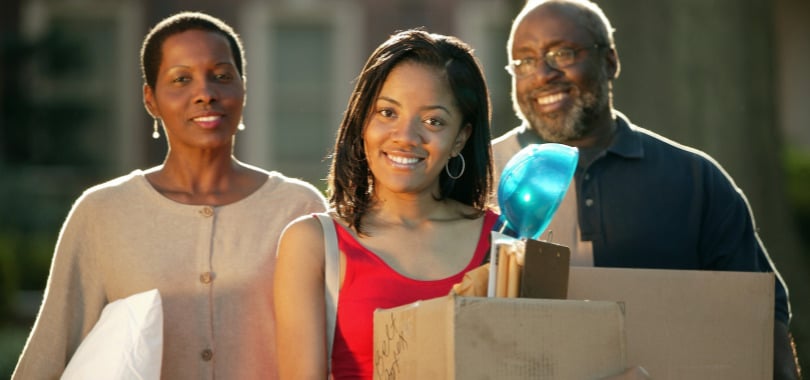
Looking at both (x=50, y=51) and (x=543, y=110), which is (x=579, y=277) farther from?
(x=50, y=51)

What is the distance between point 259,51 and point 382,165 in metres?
14.0

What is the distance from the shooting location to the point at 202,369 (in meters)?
3.71

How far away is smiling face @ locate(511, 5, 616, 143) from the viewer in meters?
4.06

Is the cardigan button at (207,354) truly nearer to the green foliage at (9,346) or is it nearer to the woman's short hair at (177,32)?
the woman's short hair at (177,32)

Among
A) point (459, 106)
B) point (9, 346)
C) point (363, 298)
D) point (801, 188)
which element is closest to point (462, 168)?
point (459, 106)

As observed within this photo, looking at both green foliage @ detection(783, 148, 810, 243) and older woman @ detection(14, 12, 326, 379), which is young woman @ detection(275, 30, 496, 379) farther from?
green foliage @ detection(783, 148, 810, 243)

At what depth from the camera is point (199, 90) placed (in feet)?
12.6

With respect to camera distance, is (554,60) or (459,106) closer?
(459,106)

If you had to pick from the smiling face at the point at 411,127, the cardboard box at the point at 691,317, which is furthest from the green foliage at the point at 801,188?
the smiling face at the point at 411,127

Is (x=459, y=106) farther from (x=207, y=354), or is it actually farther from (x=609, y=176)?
(x=207, y=354)

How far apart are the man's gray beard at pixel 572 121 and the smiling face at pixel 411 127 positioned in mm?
746

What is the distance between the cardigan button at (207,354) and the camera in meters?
3.71

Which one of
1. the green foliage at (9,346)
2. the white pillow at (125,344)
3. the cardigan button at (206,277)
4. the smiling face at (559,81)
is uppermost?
the smiling face at (559,81)

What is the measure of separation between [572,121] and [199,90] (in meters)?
1.04
